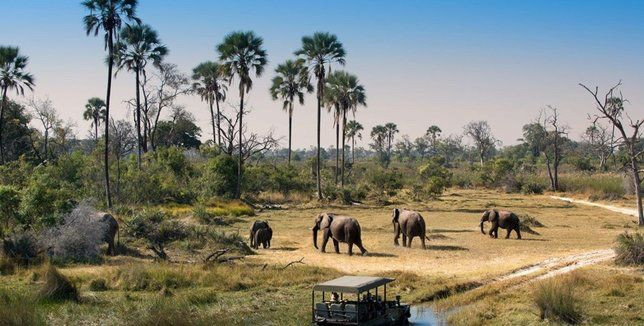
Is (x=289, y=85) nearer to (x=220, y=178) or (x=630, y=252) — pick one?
(x=220, y=178)

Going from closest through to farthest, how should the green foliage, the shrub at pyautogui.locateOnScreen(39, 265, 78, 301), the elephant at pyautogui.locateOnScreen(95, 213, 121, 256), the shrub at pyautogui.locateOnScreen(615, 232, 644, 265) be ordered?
the shrub at pyautogui.locateOnScreen(39, 265, 78, 301), the shrub at pyautogui.locateOnScreen(615, 232, 644, 265), the elephant at pyautogui.locateOnScreen(95, 213, 121, 256), the green foliage

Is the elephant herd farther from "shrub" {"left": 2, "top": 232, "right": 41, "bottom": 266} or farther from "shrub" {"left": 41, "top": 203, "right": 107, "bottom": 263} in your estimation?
"shrub" {"left": 2, "top": 232, "right": 41, "bottom": 266}

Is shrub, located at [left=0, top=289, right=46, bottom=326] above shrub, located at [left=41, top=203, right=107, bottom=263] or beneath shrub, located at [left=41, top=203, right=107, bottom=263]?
beneath

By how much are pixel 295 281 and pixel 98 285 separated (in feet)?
18.9

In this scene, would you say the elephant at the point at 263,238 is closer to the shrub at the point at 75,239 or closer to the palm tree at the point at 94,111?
the shrub at the point at 75,239

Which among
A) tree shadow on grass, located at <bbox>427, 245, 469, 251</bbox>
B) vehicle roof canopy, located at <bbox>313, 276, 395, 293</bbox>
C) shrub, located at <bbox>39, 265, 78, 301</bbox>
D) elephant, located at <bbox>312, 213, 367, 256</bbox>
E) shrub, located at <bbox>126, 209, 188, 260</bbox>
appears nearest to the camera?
vehicle roof canopy, located at <bbox>313, 276, 395, 293</bbox>

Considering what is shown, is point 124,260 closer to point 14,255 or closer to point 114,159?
point 14,255

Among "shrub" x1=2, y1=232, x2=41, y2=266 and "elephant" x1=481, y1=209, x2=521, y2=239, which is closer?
"shrub" x1=2, y1=232, x2=41, y2=266

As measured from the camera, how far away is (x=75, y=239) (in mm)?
24375

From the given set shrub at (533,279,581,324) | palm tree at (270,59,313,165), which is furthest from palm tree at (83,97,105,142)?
shrub at (533,279,581,324)


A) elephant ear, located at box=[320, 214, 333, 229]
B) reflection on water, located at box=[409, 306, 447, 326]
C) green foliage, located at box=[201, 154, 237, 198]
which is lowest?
reflection on water, located at box=[409, 306, 447, 326]

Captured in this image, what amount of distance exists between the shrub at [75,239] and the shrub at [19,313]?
8790 millimetres

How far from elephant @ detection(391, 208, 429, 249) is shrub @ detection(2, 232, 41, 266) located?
14.2 meters

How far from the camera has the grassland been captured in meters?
16.5
